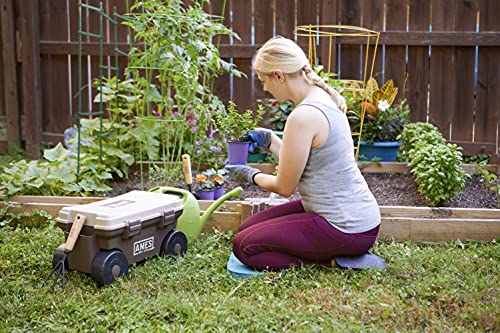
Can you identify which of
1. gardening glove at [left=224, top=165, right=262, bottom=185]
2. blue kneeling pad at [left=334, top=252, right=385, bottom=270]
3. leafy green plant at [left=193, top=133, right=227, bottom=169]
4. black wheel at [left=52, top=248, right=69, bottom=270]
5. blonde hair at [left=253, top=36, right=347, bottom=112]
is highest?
blonde hair at [left=253, top=36, right=347, bottom=112]

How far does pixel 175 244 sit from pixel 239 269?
411mm

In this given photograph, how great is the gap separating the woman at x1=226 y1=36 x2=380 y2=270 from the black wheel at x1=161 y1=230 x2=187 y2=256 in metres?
0.35

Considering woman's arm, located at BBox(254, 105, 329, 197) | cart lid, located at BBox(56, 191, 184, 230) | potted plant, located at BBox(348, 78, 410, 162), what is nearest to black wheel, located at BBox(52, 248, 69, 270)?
cart lid, located at BBox(56, 191, 184, 230)

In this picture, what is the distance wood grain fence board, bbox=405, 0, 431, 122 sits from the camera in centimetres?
537

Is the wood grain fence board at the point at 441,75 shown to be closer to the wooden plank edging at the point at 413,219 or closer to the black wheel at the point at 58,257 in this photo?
the wooden plank edging at the point at 413,219

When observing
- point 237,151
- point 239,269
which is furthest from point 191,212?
point 239,269

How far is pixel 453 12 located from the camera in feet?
17.4

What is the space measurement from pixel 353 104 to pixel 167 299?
3.04 metres

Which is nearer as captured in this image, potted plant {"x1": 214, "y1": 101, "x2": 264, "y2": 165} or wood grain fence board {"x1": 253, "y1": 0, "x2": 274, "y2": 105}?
potted plant {"x1": 214, "y1": 101, "x2": 264, "y2": 165}

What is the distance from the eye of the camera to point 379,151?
4879 millimetres

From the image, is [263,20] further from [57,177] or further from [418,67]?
[57,177]

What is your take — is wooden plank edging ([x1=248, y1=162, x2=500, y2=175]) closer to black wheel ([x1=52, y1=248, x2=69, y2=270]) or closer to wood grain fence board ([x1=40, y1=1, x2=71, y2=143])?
black wheel ([x1=52, y1=248, x2=69, y2=270])

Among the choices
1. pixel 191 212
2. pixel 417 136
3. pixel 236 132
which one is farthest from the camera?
pixel 417 136

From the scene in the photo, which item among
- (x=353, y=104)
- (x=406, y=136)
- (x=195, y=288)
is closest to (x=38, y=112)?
(x=353, y=104)
